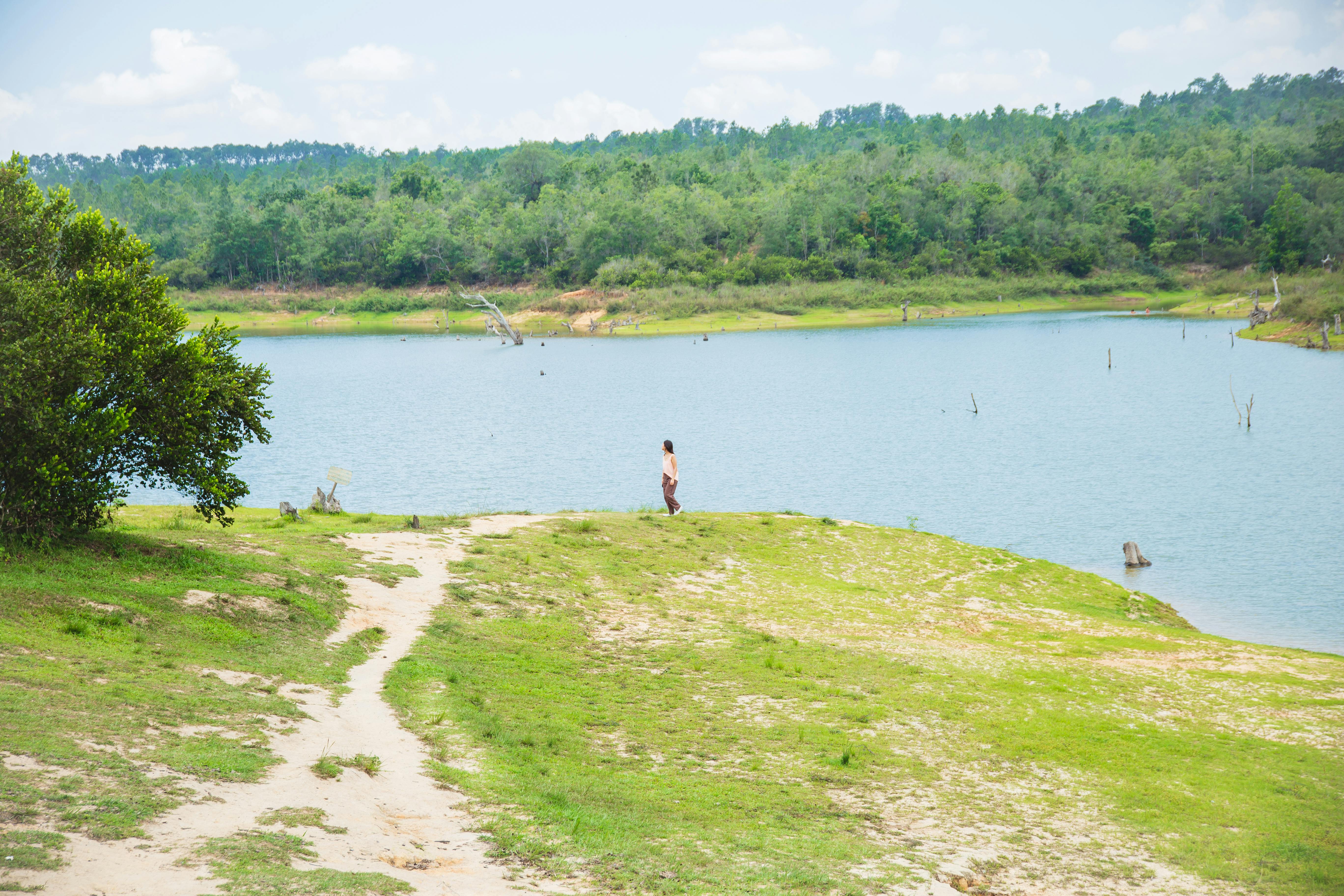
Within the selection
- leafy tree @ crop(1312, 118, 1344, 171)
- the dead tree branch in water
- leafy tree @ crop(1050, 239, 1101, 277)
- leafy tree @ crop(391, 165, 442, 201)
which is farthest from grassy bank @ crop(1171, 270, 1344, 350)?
leafy tree @ crop(391, 165, 442, 201)

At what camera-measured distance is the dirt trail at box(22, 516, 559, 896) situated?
8.75 meters

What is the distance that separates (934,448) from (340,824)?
47.9 metres

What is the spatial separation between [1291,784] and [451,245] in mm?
160867

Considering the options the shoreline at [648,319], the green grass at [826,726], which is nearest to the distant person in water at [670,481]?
the green grass at [826,726]

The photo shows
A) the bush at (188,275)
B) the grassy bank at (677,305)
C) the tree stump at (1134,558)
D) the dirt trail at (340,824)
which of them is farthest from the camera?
the bush at (188,275)

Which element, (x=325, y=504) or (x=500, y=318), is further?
(x=500, y=318)

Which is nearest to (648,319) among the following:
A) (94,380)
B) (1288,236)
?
(1288,236)

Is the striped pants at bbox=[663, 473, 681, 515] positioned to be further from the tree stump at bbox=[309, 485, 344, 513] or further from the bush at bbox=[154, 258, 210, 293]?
the bush at bbox=[154, 258, 210, 293]

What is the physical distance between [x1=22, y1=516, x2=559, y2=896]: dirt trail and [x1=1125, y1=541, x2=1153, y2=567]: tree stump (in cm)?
2655

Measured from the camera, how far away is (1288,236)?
149875mm

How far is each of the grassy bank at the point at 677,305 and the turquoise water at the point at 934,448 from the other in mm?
38754

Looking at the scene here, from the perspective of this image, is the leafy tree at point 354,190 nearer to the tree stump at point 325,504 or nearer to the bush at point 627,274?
the bush at point 627,274

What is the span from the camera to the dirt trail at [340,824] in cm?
875

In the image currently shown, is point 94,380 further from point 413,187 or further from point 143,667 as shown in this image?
point 413,187
